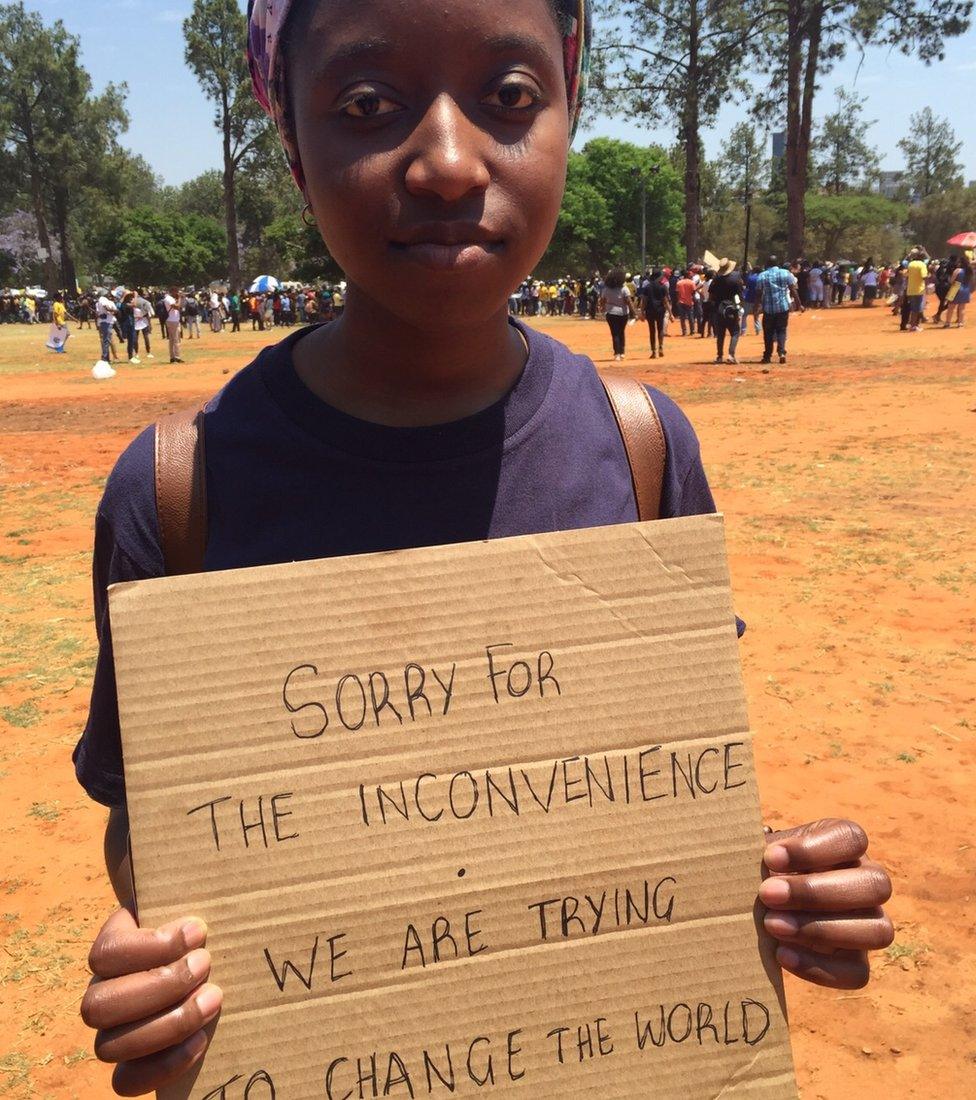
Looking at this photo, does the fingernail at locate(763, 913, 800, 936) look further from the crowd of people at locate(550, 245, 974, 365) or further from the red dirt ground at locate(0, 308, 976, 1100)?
the crowd of people at locate(550, 245, 974, 365)

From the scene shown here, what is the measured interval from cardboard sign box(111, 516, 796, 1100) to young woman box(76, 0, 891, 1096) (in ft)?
0.27

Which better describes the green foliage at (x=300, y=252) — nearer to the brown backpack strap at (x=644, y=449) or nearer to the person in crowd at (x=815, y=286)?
the person in crowd at (x=815, y=286)

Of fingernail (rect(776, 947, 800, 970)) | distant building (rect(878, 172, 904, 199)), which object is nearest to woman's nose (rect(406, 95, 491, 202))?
fingernail (rect(776, 947, 800, 970))

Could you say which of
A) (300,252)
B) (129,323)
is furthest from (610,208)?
(129,323)

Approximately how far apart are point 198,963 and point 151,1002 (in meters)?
0.06

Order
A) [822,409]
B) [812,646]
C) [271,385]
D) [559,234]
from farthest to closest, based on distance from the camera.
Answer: [559,234] < [822,409] < [812,646] < [271,385]

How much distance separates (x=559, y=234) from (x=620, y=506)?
6035 cm

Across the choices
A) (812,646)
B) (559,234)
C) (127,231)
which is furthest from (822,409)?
(127,231)

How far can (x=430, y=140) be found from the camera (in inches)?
43.9

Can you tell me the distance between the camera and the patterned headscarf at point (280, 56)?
1264mm

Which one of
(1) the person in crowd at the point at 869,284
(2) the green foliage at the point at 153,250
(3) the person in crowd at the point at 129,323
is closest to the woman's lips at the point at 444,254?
(3) the person in crowd at the point at 129,323

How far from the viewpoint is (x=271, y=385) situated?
1.40 m

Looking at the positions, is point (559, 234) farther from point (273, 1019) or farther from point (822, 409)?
point (273, 1019)

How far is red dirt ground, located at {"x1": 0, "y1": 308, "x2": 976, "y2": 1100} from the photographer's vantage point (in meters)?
2.88
